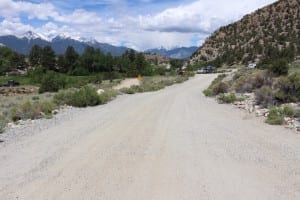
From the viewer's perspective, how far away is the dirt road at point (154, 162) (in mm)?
7855

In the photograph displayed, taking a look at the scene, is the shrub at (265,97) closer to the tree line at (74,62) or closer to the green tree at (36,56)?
the tree line at (74,62)

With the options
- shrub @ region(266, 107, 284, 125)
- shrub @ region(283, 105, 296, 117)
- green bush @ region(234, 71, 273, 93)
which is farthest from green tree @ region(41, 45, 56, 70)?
shrub @ region(283, 105, 296, 117)

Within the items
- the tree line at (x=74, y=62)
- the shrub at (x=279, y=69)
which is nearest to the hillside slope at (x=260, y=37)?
the tree line at (x=74, y=62)

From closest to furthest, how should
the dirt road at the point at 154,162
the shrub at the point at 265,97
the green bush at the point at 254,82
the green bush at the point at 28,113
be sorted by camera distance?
1. the dirt road at the point at 154,162
2. the green bush at the point at 28,113
3. the shrub at the point at 265,97
4. the green bush at the point at 254,82

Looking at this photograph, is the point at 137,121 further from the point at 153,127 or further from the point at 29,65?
the point at 29,65

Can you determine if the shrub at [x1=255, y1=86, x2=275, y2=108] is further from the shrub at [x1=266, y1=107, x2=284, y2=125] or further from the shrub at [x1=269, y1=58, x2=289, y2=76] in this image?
the shrub at [x1=269, y1=58, x2=289, y2=76]

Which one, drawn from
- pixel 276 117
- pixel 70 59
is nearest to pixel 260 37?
pixel 70 59

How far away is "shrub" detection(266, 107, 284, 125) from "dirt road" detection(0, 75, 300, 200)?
45 centimetres

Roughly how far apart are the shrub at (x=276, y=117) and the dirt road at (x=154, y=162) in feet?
1.46

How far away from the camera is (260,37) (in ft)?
321

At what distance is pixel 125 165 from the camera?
984 cm

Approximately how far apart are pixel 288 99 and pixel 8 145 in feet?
46.6

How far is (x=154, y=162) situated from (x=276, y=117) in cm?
822

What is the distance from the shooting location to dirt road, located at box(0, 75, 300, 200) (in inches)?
309
